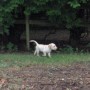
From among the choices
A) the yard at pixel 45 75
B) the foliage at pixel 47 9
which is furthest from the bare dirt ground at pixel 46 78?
the foliage at pixel 47 9

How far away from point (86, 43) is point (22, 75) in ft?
24.0

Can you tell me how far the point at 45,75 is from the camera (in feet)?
28.9

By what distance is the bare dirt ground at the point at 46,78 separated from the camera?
819 cm

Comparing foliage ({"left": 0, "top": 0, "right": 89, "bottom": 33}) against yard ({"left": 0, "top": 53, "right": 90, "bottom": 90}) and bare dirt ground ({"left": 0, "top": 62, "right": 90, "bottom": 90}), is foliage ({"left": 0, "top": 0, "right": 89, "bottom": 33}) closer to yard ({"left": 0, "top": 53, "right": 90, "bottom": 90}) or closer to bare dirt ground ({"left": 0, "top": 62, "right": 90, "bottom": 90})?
yard ({"left": 0, "top": 53, "right": 90, "bottom": 90})

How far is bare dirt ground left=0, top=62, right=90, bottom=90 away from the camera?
819cm

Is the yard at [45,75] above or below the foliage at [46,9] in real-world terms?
below

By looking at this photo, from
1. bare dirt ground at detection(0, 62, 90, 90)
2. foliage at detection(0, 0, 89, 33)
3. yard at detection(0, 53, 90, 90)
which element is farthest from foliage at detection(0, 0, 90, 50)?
bare dirt ground at detection(0, 62, 90, 90)

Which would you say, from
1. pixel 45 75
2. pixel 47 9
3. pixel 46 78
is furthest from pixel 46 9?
pixel 46 78

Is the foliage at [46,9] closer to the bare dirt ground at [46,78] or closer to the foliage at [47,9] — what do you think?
the foliage at [47,9]

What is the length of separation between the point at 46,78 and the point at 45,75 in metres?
0.24

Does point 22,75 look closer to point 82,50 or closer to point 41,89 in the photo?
point 41,89

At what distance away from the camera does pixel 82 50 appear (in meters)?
14.2

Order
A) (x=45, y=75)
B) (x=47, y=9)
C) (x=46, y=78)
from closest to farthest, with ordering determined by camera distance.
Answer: (x=46, y=78), (x=45, y=75), (x=47, y=9)

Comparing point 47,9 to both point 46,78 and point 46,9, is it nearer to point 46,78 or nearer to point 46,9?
point 46,9
